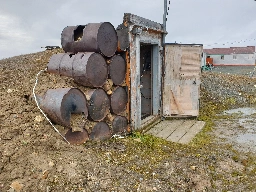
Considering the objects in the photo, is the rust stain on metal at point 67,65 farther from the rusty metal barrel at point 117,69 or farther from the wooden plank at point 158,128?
the wooden plank at point 158,128

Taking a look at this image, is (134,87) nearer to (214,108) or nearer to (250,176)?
(250,176)

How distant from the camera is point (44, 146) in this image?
3777mm

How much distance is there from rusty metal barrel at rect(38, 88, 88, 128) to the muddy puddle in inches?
139

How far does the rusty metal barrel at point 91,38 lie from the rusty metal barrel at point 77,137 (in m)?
1.59

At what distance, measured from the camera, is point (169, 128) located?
6.65m

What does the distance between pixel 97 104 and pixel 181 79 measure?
332 cm

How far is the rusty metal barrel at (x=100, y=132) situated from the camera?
4774 millimetres

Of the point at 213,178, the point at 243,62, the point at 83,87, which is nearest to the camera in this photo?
the point at 213,178

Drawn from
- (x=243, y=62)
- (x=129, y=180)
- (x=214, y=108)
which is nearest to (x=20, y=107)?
(x=129, y=180)

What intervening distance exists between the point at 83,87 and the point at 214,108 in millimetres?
5858

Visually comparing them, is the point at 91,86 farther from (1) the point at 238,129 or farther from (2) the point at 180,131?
(1) the point at 238,129

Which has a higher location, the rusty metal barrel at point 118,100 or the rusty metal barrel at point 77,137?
the rusty metal barrel at point 118,100

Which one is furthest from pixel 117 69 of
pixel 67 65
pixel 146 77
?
pixel 146 77

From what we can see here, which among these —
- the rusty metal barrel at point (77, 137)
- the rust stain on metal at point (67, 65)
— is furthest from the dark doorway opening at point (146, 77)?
the rusty metal barrel at point (77, 137)
